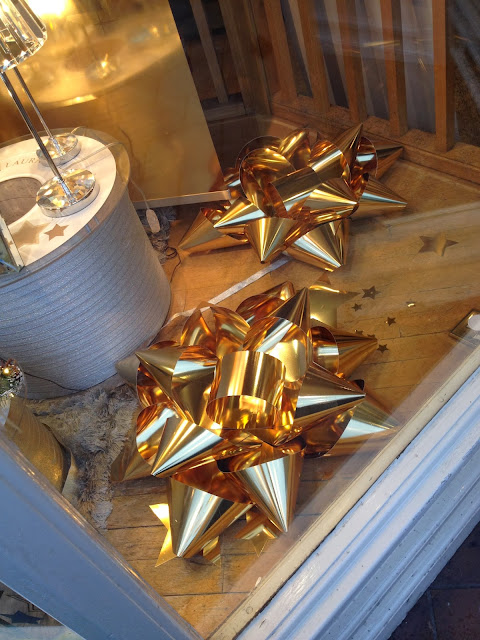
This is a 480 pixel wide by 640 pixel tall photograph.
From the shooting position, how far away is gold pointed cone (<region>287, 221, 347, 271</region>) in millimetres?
937

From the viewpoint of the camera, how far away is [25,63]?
2.59 feet

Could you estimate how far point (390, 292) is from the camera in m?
0.92

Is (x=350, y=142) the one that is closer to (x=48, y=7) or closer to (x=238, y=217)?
(x=238, y=217)

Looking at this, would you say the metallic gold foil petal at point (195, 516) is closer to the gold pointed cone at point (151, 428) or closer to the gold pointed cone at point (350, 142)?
the gold pointed cone at point (151, 428)

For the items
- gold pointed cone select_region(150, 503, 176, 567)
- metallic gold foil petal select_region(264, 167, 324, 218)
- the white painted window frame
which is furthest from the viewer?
metallic gold foil petal select_region(264, 167, 324, 218)

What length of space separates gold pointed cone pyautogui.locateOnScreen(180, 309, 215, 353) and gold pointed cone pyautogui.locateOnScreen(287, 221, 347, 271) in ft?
0.65

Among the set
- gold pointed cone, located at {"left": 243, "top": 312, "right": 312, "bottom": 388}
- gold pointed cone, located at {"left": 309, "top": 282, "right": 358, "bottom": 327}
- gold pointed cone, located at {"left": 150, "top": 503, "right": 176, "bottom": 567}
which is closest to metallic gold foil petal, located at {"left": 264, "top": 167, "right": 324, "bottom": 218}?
gold pointed cone, located at {"left": 309, "top": 282, "right": 358, "bottom": 327}

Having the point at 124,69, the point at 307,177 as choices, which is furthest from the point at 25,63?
the point at 307,177

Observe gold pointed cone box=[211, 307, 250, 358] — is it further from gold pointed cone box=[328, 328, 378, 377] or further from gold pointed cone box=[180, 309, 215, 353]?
gold pointed cone box=[328, 328, 378, 377]

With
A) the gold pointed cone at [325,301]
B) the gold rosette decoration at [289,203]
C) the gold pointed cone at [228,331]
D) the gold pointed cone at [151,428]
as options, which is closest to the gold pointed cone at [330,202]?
the gold rosette decoration at [289,203]

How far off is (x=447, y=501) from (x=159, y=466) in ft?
1.28

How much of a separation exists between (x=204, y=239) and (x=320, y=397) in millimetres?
315

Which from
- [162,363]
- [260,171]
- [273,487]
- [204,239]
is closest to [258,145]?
[260,171]

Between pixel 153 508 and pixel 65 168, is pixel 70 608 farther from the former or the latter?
pixel 65 168
